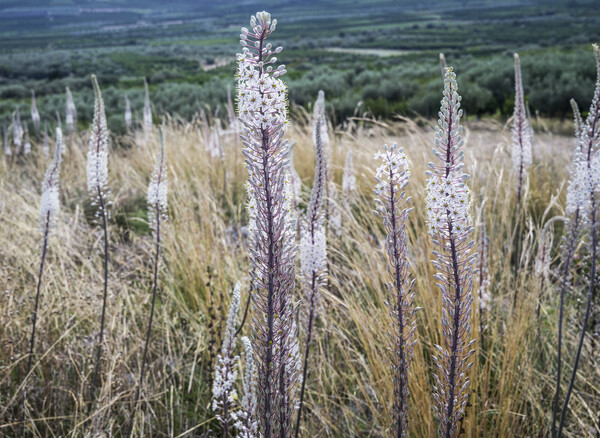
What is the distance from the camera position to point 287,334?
192cm

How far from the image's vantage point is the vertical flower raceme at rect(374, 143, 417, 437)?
1800 mm

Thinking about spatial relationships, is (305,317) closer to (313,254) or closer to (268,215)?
(313,254)

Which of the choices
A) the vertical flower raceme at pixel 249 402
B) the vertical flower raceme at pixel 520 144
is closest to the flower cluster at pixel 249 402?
the vertical flower raceme at pixel 249 402

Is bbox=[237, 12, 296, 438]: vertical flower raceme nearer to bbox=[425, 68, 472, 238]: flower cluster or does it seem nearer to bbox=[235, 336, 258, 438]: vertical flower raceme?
bbox=[235, 336, 258, 438]: vertical flower raceme

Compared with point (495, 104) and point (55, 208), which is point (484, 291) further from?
point (495, 104)

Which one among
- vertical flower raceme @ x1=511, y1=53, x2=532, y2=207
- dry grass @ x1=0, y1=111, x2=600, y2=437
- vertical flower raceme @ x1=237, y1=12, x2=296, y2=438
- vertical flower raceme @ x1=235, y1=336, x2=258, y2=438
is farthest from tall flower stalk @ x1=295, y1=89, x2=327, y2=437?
vertical flower raceme @ x1=511, y1=53, x2=532, y2=207

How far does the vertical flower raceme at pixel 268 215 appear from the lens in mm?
1705

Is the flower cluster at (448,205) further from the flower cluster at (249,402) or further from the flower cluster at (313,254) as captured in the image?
the flower cluster at (249,402)

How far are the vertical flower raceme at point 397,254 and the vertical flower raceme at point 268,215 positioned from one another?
345 millimetres

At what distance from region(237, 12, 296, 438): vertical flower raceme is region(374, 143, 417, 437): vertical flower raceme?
34 cm

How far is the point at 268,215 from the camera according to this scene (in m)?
1.78

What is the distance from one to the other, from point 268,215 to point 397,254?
50cm

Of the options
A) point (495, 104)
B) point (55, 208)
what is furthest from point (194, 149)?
point (495, 104)

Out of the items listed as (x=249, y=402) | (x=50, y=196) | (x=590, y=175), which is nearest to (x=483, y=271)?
(x=590, y=175)
